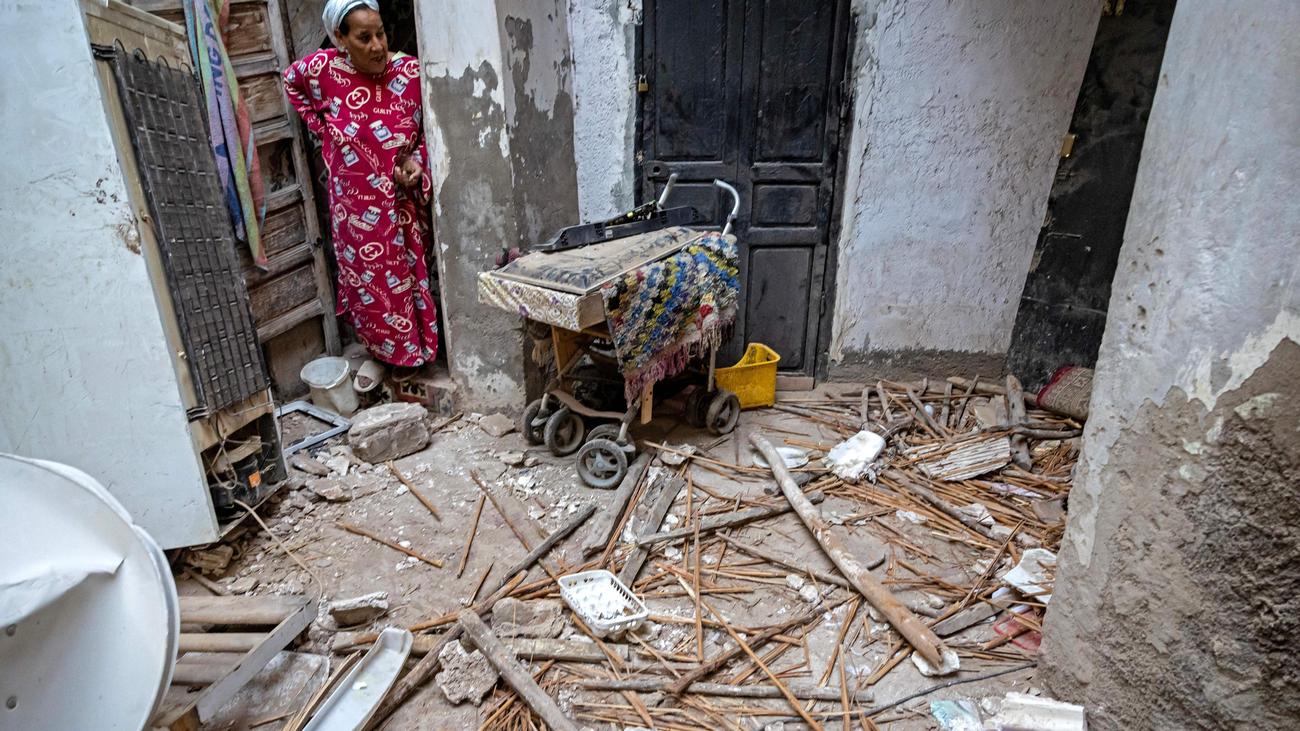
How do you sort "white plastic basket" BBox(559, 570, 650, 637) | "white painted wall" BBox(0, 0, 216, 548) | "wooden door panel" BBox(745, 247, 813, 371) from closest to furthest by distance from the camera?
"white painted wall" BBox(0, 0, 216, 548), "white plastic basket" BBox(559, 570, 650, 637), "wooden door panel" BBox(745, 247, 813, 371)

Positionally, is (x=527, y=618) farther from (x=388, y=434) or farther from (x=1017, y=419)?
(x=1017, y=419)

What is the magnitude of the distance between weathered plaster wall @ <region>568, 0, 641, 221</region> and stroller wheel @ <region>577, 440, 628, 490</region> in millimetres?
1675

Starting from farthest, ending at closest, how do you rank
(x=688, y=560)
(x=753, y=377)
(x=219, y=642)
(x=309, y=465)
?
1. (x=753, y=377)
2. (x=309, y=465)
3. (x=688, y=560)
4. (x=219, y=642)

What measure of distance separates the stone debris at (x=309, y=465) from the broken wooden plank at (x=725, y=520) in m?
1.79

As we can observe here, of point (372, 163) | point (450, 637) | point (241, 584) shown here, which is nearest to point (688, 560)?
point (450, 637)

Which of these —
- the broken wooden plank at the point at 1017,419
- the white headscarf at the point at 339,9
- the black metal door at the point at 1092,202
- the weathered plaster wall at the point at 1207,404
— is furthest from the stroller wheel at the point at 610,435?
the black metal door at the point at 1092,202

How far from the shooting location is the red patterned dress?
12.5ft

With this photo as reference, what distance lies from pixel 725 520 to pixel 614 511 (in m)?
0.54

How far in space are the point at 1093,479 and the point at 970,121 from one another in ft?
9.41

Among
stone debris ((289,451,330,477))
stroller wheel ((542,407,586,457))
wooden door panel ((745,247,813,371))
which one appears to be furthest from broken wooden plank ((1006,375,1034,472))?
stone debris ((289,451,330,477))

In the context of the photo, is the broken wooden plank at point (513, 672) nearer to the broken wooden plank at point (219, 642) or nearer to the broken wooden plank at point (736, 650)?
the broken wooden plank at point (736, 650)

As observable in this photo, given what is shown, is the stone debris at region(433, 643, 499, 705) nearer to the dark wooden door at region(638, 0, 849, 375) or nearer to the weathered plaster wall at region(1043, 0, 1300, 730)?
the weathered plaster wall at region(1043, 0, 1300, 730)

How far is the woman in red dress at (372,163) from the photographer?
148 inches

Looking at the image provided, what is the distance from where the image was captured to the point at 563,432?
3908mm
